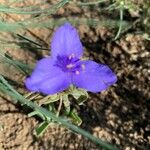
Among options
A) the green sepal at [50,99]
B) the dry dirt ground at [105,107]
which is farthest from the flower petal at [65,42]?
the dry dirt ground at [105,107]

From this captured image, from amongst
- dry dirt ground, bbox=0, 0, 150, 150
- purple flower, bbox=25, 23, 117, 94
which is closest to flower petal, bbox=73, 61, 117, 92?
purple flower, bbox=25, 23, 117, 94

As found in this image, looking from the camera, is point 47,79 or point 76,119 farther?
point 76,119

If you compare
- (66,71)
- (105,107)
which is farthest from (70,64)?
(105,107)

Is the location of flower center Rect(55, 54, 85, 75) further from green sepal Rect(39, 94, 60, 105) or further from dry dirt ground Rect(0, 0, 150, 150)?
dry dirt ground Rect(0, 0, 150, 150)

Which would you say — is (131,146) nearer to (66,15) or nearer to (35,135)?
(35,135)

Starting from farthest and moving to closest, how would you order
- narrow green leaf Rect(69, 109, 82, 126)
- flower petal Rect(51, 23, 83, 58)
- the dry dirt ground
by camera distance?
the dry dirt ground
narrow green leaf Rect(69, 109, 82, 126)
flower petal Rect(51, 23, 83, 58)

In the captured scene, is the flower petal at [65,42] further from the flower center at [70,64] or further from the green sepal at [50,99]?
the green sepal at [50,99]

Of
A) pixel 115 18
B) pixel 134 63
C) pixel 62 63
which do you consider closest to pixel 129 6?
pixel 115 18

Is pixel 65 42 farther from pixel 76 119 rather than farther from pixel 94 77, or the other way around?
pixel 76 119
